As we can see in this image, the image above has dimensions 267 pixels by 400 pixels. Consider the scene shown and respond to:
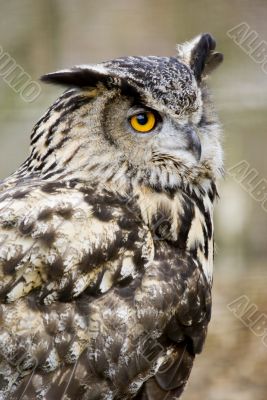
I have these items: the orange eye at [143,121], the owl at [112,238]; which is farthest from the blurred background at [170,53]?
the orange eye at [143,121]

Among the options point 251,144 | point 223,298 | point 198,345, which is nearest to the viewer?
point 198,345

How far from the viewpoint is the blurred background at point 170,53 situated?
6.35 metres

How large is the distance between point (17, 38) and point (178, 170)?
3529 mm

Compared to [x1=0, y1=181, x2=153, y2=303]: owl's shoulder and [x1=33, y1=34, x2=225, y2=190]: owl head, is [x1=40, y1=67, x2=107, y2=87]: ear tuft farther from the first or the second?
[x1=0, y1=181, x2=153, y2=303]: owl's shoulder

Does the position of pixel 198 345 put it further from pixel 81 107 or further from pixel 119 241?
pixel 81 107

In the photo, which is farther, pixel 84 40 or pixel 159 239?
pixel 84 40

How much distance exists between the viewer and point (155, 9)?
6.44 meters

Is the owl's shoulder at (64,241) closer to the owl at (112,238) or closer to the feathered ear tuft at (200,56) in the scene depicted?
the owl at (112,238)

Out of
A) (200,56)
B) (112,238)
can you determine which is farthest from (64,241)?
(200,56)

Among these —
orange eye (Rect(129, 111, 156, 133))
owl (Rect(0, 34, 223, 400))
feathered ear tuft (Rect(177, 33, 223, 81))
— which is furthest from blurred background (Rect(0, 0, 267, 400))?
orange eye (Rect(129, 111, 156, 133))

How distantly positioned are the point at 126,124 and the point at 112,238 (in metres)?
0.42

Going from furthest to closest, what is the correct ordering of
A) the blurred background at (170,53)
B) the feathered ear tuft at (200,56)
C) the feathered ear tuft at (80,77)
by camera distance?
the blurred background at (170,53) → the feathered ear tuft at (200,56) → the feathered ear tuft at (80,77)

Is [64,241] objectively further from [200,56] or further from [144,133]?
[200,56]

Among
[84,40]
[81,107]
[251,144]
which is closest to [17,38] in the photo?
[84,40]
